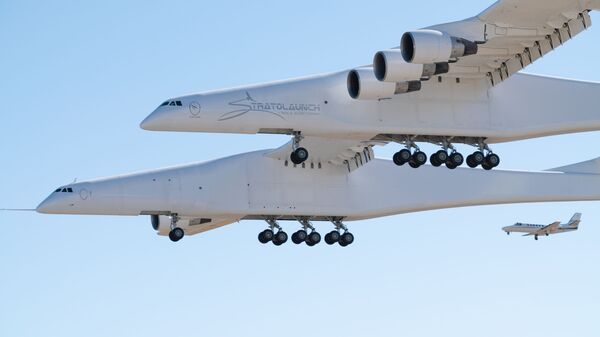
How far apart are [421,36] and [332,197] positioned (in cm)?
1289

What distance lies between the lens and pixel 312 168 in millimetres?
57000

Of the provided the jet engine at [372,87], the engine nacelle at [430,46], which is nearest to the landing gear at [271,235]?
the jet engine at [372,87]

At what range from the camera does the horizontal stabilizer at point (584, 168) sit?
5928 centimetres

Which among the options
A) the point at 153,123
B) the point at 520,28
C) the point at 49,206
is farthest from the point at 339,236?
the point at 520,28

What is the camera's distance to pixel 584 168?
195ft

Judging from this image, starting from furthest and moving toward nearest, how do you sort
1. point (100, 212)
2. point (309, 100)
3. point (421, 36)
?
point (100, 212) → point (309, 100) → point (421, 36)

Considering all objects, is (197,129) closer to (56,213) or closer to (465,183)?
(56,213)

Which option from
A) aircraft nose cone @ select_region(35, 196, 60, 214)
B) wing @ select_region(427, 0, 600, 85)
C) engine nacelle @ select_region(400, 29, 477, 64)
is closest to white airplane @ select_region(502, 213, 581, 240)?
aircraft nose cone @ select_region(35, 196, 60, 214)

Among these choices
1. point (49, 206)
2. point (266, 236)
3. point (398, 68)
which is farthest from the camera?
point (266, 236)

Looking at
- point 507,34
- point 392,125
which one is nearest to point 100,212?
point 392,125

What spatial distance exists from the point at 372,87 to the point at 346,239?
11545mm

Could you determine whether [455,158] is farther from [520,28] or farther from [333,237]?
[333,237]

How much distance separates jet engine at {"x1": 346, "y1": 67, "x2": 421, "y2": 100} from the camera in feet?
155

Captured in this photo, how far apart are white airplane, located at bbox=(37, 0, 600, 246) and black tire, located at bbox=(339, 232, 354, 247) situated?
46 millimetres
